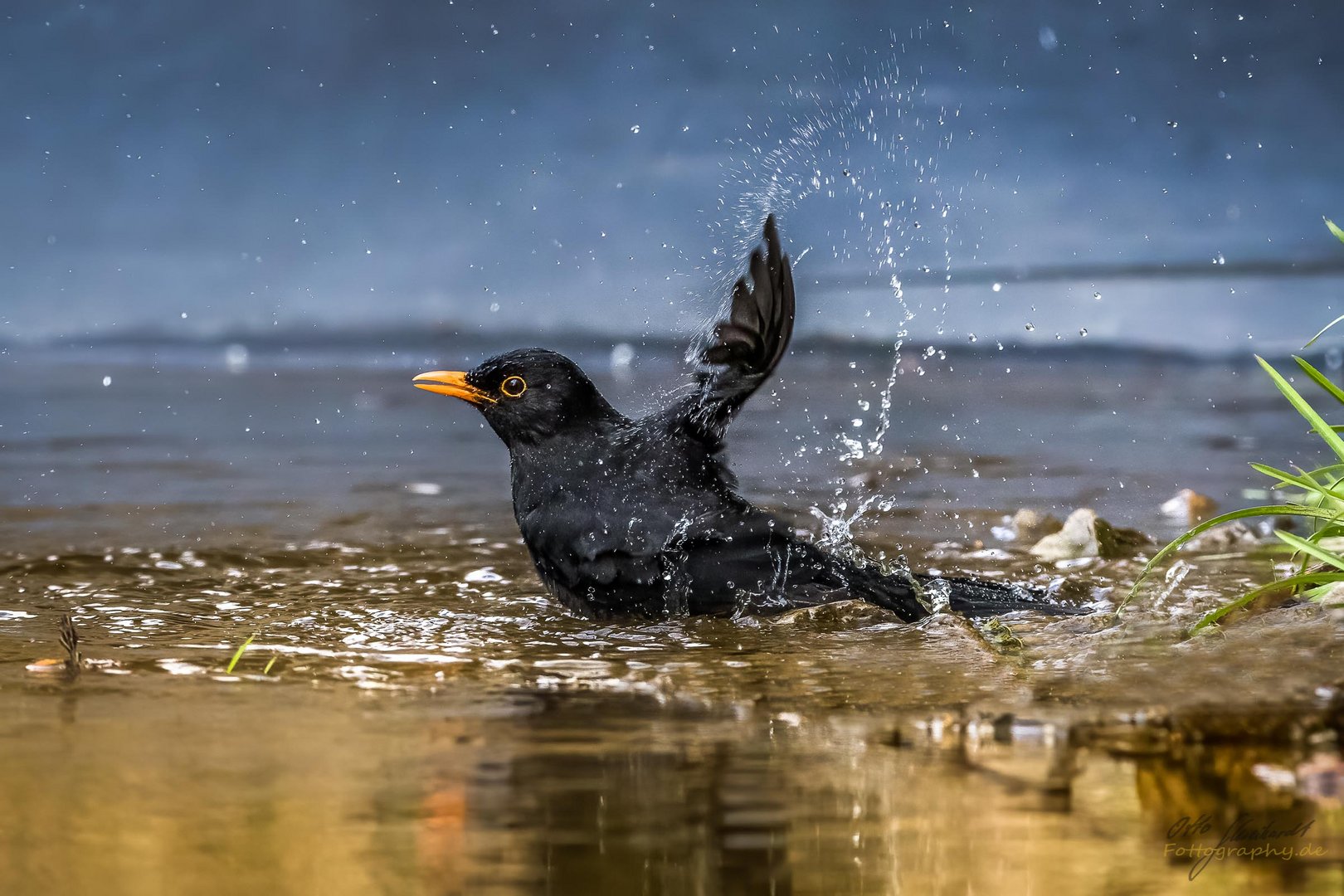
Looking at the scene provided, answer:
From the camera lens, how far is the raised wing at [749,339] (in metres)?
4.00

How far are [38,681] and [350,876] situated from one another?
5.08ft

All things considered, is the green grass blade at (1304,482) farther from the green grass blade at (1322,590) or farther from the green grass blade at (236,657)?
the green grass blade at (236,657)

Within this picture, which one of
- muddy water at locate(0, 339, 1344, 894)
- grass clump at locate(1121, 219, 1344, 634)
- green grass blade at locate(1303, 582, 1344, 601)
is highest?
grass clump at locate(1121, 219, 1344, 634)

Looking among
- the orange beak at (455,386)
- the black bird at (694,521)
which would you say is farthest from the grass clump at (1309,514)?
the orange beak at (455,386)

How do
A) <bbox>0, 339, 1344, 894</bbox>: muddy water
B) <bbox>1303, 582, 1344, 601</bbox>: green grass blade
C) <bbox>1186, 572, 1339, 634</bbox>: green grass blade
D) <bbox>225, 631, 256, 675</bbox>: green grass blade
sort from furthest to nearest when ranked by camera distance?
1. <bbox>225, 631, 256, 675</bbox>: green grass blade
2. <bbox>1303, 582, 1344, 601</bbox>: green grass blade
3. <bbox>1186, 572, 1339, 634</bbox>: green grass blade
4. <bbox>0, 339, 1344, 894</bbox>: muddy water

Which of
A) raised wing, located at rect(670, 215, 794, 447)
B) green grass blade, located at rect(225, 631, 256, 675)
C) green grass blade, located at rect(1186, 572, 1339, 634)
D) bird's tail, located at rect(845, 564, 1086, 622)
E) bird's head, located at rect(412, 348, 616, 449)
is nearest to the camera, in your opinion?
green grass blade, located at rect(1186, 572, 1339, 634)

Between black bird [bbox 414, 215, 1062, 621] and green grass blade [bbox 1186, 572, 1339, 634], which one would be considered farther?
black bird [bbox 414, 215, 1062, 621]

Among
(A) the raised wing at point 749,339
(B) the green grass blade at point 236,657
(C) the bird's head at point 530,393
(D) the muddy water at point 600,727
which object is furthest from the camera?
(C) the bird's head at point 530,393

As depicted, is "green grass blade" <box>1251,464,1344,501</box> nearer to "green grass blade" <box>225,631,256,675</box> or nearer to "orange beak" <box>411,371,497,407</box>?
"orange beak" <box>411,371,497,407</box>

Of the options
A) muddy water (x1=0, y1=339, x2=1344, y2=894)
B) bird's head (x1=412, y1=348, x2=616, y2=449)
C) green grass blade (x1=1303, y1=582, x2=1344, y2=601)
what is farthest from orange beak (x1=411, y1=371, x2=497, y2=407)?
green grass blade (x1=1303, y1=582, x2=1344, y2=601)

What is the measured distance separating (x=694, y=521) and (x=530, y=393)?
693mm

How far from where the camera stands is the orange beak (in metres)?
4.39

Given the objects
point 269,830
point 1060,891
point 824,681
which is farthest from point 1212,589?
point 269,830

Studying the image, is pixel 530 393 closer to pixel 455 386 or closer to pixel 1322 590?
pixel 455 386
